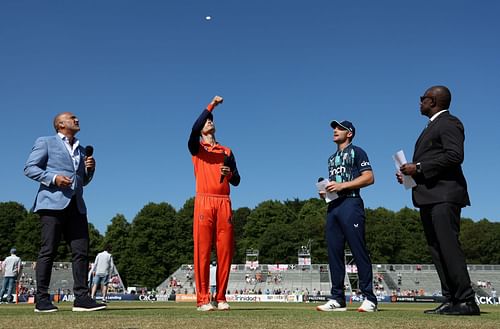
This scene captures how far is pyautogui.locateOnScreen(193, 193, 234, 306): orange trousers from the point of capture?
271 inches

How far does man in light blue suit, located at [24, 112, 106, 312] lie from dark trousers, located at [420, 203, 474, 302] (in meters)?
4.12

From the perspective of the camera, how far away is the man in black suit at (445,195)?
223 inches

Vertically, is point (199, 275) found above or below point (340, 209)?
Result: below

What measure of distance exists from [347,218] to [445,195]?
1.27 meters

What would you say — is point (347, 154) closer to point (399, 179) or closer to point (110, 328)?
point (399, 179)

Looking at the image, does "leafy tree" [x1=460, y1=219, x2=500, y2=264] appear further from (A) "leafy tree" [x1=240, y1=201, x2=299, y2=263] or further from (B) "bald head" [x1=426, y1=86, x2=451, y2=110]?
(B) "bald head" [x1=426, y1=86, x2=451, y2=110]

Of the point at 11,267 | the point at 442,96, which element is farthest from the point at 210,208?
the point at 11,267

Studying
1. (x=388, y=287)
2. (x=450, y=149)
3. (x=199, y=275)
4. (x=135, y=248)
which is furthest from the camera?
(x=135, y=248)

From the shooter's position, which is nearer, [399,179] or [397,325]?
[397,325]

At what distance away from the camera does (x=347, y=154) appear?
704cm

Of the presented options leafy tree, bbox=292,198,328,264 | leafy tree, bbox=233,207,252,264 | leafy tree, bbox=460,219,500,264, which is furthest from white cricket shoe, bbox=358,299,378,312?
leafy tree, bbox=460,219,500,264

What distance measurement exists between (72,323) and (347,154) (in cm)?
414

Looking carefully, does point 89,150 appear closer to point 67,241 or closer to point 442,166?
point 67,241

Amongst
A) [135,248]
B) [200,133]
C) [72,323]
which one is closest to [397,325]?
[72,323]
